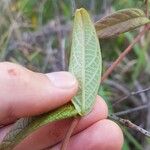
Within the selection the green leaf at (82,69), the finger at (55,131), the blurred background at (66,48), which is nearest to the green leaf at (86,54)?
the green leaf at (82,69)

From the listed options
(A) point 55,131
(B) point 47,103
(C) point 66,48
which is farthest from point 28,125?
(C) point 66,48

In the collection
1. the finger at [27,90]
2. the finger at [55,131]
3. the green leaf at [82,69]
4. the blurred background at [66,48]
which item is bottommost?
the blurred background at [66,48]

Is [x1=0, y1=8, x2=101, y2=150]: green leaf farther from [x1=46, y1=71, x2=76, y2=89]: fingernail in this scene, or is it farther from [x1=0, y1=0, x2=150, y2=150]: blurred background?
[x1=0, y1=0, x2=150, y2=150]: blurred background

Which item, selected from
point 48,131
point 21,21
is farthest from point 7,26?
point 48,131

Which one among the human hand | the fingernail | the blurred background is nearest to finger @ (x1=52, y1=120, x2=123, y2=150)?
the human hand

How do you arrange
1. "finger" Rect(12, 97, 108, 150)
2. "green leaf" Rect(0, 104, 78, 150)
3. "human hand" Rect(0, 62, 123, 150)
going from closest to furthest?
"green leaf" Rect(0, 104, 78, 150) < "human hand" Rect(0, 62, 123, 150) < "finger" Rect(12, 97, 108, 150)

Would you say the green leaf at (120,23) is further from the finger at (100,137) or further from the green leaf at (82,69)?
the finger at (100,137)
